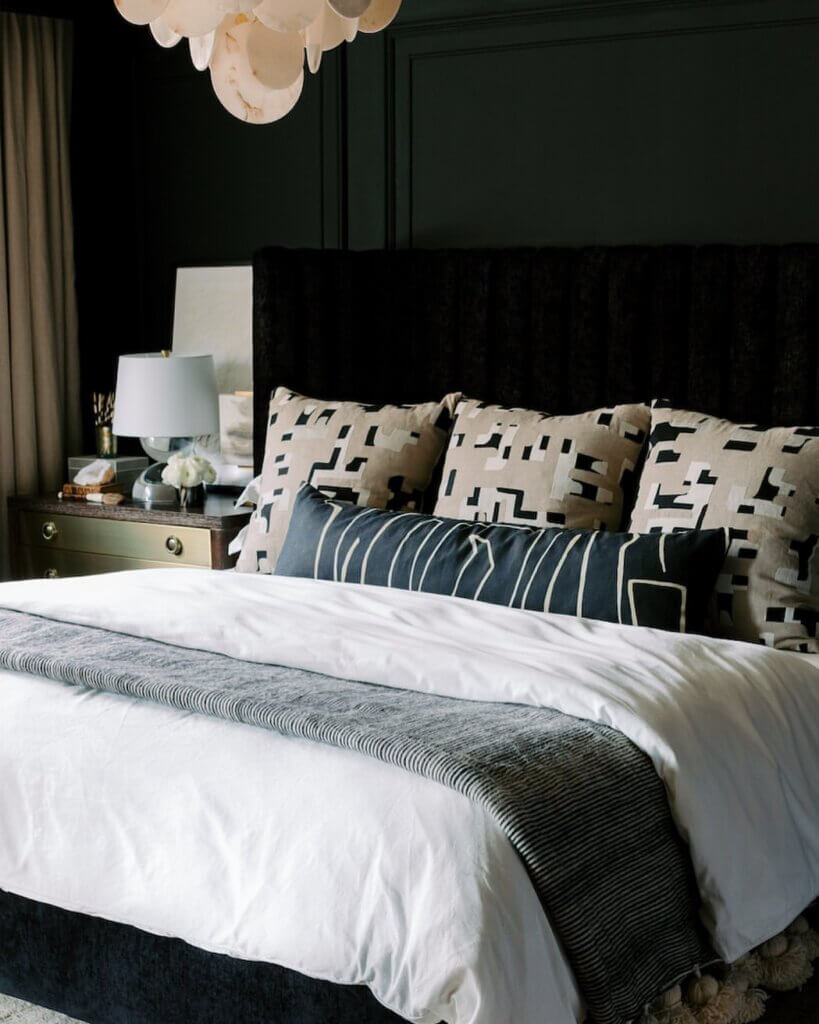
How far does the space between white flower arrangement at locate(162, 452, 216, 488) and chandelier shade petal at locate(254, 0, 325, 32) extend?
2091 mm

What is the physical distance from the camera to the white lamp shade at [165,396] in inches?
168

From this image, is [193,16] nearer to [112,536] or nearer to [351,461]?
[351,461]

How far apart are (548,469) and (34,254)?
2207 mm

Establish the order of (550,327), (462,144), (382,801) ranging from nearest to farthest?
(382,801) → (550,327) → (462,144)

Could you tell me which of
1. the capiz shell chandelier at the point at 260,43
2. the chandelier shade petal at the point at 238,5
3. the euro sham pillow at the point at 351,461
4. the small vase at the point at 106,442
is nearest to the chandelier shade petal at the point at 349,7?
A: the capiz shell chandelier at the point at 260,43

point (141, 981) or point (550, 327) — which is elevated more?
point (550, 327)

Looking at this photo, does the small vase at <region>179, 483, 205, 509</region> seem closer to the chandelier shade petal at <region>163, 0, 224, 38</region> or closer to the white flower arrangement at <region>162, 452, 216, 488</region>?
the white flower arrangement at <region>162, 452, 216, 488</region>

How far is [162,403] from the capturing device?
4277 mm

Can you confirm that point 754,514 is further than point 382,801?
Yes

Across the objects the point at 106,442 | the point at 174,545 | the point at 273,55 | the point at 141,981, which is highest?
the point at 273,55

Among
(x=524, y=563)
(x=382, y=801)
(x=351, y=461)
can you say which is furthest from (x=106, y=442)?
(x=382, y=801)

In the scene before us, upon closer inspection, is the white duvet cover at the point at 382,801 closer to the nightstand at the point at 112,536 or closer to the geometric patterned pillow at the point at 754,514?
the geometric patterned pillow at the point at 754,514

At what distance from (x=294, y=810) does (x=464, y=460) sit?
1.56m

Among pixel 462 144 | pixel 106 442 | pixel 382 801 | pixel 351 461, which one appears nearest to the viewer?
pixel 382 801
